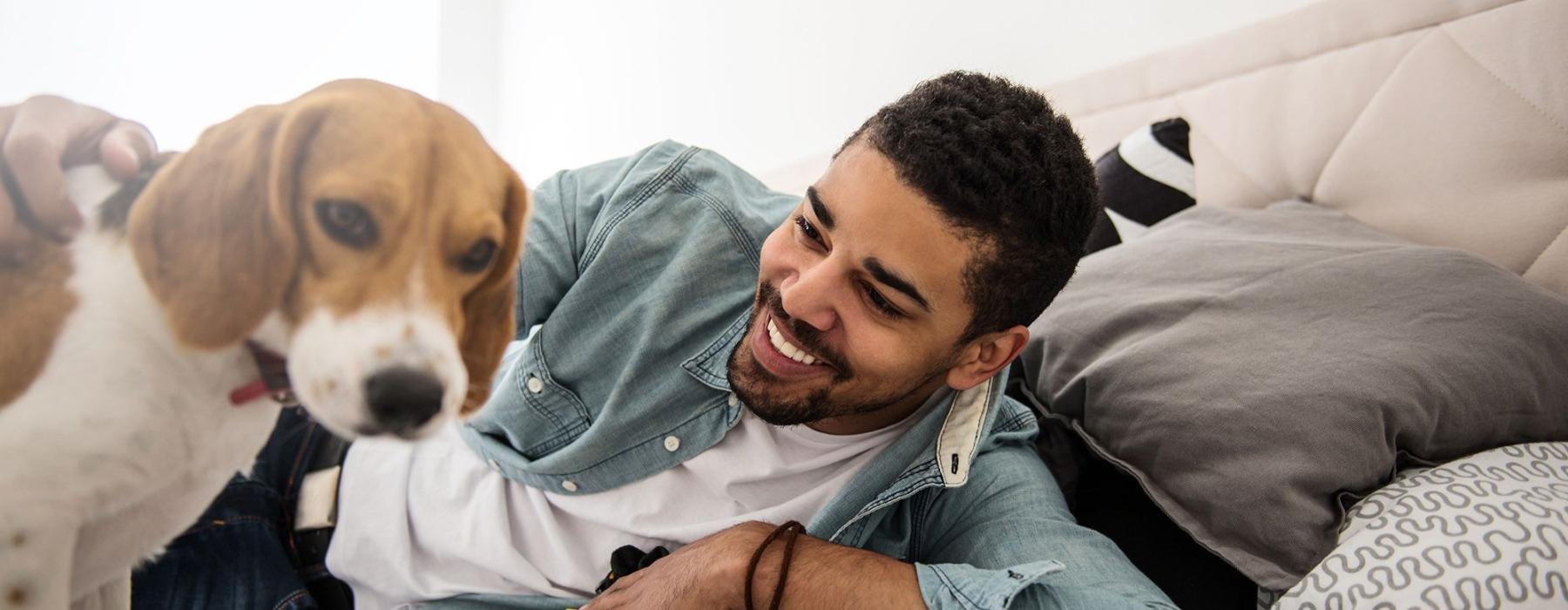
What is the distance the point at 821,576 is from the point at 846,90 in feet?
3.36

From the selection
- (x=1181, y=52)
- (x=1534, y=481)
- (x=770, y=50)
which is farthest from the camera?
(x=770, y=50)

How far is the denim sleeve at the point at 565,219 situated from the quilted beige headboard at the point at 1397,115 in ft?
2.77

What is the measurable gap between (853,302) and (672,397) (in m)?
0.23

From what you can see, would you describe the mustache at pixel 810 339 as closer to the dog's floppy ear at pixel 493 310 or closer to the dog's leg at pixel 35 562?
the dog's floppy ear at pixel 493 310

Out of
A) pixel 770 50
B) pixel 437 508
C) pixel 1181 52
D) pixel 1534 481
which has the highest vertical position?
pixel 1181 52

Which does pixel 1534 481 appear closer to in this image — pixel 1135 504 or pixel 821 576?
pixel 1135 504

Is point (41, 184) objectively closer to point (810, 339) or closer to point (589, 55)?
point (810, 339)

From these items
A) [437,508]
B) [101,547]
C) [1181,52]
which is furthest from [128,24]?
[1181,52]

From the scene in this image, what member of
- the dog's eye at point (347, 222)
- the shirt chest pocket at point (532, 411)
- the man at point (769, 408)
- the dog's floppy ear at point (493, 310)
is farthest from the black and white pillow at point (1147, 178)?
the dog's eye at point (347, 222)

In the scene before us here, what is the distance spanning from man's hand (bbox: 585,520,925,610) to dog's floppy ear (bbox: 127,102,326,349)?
420mm

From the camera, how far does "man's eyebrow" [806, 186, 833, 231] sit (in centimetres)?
74

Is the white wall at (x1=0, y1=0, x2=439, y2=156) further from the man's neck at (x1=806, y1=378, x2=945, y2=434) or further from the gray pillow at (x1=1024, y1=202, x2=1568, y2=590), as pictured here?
the gray pillow at (x1=1024, y1=202, x2=1568, y2=590)

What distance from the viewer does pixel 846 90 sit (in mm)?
1502

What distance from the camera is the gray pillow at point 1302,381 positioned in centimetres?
72
